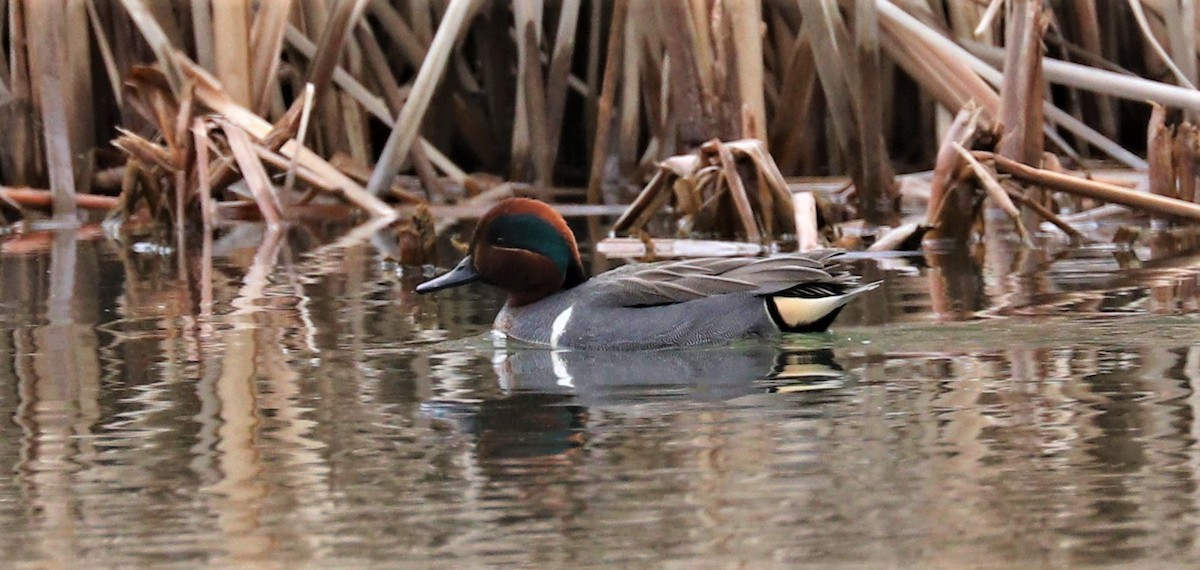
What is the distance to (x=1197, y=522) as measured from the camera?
10.7 ft

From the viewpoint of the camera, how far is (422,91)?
10250 millimetres

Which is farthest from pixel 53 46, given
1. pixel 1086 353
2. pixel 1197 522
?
pixel 1197 522

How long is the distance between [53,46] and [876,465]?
771 cm

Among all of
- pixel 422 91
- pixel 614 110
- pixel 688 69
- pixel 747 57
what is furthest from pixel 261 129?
pixel 614 110

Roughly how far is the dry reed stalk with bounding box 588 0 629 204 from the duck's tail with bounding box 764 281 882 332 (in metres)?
4.95

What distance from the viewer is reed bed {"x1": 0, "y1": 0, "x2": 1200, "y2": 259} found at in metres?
8.84

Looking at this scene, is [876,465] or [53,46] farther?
[53,46]

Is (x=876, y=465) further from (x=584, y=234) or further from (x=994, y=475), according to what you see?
(x=584, y=234)

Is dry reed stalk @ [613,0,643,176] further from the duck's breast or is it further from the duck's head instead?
the duck's breast

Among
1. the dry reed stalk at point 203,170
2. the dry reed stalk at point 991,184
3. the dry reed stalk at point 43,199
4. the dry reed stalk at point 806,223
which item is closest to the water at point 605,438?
the dry reed stalk at point 991,184

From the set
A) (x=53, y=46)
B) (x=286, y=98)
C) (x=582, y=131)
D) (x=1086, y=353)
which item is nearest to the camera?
(x=1086, y=353)

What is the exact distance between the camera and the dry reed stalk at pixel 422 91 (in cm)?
1017

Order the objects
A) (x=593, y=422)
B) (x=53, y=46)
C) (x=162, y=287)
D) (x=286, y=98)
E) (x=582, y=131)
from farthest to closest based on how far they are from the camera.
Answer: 1. (x=582, y=131)
2. (x=286, y=98)
3. (x=53, y=46)
4. (x=162, y=287)
5. (x=593, y=422)

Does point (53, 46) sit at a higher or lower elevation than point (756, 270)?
higher
